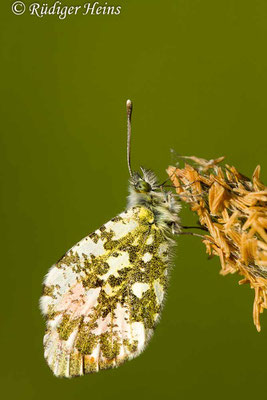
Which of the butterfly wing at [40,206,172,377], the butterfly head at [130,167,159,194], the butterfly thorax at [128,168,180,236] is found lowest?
the butterfly wing at [40,206,172,377]

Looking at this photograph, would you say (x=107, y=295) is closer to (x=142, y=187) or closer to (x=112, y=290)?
(x=112, y=290)

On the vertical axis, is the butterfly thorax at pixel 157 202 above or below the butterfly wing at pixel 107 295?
above

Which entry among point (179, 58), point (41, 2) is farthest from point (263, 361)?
point (41, 2)

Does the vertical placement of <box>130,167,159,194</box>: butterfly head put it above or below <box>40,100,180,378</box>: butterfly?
above

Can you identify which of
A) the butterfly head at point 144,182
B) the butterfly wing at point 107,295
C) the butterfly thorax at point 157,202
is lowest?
the butterfly wing at point 107,295

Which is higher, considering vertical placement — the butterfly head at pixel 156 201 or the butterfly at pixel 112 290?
the butterfly head at pixel 156 201

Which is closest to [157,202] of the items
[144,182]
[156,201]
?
[156,201]
